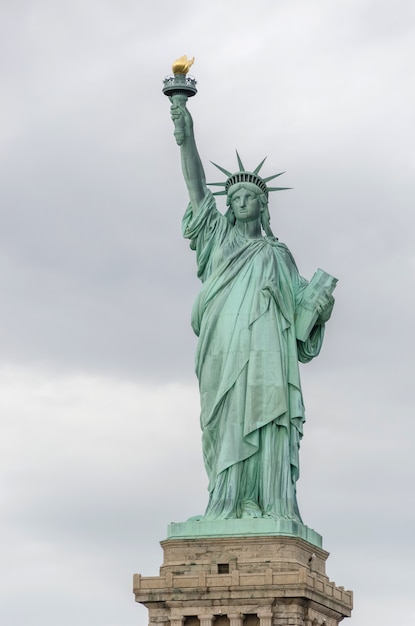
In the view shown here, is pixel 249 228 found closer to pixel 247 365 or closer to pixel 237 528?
pixel 247 365

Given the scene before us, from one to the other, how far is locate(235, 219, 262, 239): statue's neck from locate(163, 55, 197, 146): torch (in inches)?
84.4

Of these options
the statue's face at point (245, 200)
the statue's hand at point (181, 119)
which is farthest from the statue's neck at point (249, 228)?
the statue's hand at point (181, 119)

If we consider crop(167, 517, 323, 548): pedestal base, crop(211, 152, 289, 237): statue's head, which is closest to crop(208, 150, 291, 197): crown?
crop(211, 152, 289, 237): statue's head

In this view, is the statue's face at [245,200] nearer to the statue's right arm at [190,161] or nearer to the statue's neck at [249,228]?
the statue's neck at [249,228]

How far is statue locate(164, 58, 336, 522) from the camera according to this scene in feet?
162

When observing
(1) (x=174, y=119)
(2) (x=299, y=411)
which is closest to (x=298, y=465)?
(2) (x=299, y=411)

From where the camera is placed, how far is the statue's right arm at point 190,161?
168 ft

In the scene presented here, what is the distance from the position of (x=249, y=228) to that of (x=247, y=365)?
3.26 meters

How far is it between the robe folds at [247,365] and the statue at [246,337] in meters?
0.02

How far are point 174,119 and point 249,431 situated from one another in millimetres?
6961

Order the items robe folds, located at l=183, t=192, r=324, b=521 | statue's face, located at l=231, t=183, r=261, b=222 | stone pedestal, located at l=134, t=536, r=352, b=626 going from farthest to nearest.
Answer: statue's face, located at l=231, t=183, r=261, b=222 → robe folds, located at l=183, t=192, r=324, b=521 → stone pedestal, located at l=134, t=536, r=352, b=626

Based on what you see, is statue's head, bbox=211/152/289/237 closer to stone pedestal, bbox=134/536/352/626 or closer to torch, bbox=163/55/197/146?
torch, bbox=163/55/197/146

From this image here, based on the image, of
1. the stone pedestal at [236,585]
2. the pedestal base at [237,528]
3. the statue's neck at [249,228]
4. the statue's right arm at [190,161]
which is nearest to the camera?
the stone pedestal at [236,585]

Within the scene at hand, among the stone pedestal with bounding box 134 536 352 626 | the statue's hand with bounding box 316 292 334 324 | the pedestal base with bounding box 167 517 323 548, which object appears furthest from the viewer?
the statue's hand with bounding box 316 292 334 324
